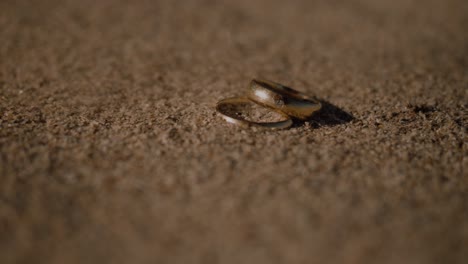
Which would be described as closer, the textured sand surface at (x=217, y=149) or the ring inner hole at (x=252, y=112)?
the textured sand surface at (x=217, y=149)

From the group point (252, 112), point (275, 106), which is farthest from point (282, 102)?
point (252, 112)

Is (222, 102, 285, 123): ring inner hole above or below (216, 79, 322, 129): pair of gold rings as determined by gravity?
below

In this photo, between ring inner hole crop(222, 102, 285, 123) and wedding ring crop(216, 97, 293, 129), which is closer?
wedding ring crop(216, 97, 293, 129)

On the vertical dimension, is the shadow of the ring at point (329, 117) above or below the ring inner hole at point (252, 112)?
above

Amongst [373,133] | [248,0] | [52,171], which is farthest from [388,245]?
[248,0]

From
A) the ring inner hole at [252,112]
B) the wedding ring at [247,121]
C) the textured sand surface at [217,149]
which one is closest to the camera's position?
the textured sand surface at [217,149]

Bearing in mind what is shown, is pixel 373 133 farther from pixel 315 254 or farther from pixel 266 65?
pixel 266 65

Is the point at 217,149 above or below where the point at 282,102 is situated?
below

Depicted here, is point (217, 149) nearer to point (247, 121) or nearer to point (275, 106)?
point (247, 121)

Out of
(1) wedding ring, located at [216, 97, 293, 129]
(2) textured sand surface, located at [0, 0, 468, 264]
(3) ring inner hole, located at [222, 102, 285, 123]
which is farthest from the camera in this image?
(3) ring inner hole, located at [222, 102, 285, 123]
